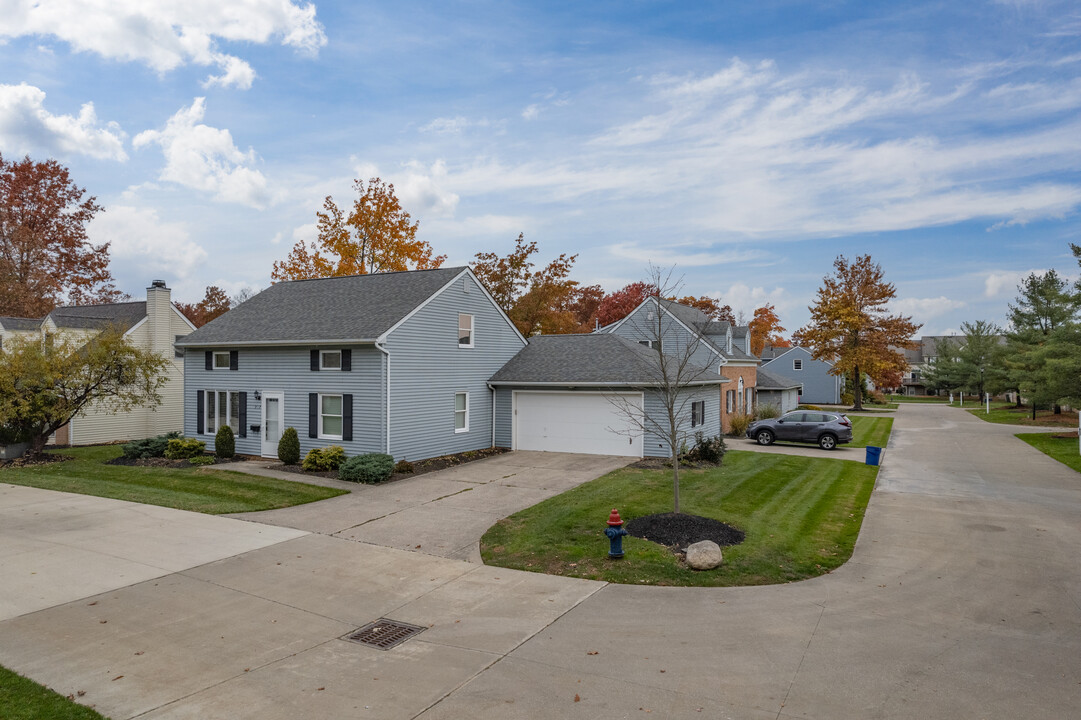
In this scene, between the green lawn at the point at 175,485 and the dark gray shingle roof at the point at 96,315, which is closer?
the green lawn at the point at 175,485

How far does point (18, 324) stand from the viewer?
26250 mm

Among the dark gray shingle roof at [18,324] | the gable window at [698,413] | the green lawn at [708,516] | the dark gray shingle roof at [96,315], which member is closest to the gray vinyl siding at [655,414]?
the gable window at [698,413]

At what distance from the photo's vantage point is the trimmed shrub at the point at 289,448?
18422mm

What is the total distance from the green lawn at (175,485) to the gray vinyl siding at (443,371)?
12.1ft

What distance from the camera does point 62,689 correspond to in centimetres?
566

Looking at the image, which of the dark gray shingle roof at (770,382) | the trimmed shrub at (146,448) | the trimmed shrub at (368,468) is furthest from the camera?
the dark gray shingle roof at (770,382)

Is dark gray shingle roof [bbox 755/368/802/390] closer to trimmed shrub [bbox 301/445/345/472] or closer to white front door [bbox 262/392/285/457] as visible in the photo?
trimmed shrub [bbox 301/445/345/472]

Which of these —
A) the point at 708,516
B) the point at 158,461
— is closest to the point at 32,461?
the point at 158,461

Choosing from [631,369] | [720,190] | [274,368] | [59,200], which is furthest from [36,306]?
[720,190]

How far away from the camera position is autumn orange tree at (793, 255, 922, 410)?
1885 inches

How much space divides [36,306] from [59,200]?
8.03m

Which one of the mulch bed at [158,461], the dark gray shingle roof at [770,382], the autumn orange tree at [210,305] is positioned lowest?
the mulch bed at [158,461]

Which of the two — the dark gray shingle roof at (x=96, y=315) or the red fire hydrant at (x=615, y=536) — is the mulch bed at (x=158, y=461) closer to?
the dark gray shingle roof at (x=96, y=315)

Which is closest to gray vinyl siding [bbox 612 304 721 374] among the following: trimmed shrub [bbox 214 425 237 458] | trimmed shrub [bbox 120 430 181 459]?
trimmed shrub [bbox 214 425 237 458]
